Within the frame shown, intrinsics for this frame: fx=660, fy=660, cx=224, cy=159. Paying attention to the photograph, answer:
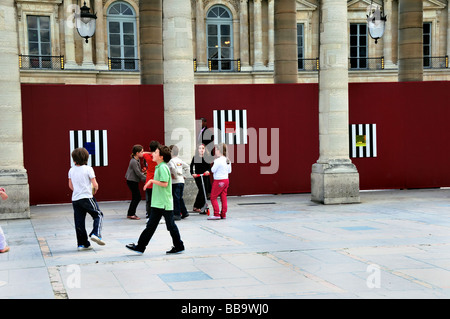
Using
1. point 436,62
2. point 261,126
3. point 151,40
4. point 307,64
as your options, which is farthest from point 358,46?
point 261,126

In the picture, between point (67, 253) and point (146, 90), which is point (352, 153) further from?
point (67, 253)

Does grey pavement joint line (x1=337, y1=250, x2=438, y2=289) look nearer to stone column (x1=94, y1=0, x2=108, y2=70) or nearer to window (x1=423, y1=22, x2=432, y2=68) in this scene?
stone column (x1=94, y1=0, x2=108, y2=70)

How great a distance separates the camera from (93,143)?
18.5m

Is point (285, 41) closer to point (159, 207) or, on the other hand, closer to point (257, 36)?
point (159, 207)

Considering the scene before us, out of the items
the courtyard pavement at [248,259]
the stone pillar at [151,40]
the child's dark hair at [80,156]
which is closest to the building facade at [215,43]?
the stone pillar at [151,40]

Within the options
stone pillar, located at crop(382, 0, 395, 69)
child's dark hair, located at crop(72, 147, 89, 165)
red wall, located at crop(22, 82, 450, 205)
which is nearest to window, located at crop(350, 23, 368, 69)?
stone pillar, located at crop(382, 0, 395, 69)

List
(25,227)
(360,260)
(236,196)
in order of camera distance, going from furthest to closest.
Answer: (236,196) < (25,227) < (360,260)

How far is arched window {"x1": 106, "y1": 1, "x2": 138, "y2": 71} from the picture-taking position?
37156mm

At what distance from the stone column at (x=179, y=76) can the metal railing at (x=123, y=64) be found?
813 inches

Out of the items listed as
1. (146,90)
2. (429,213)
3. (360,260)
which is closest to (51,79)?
(146,90)

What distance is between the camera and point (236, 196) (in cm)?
1978

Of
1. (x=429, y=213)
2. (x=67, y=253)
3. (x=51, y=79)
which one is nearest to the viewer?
(x=67, y=253)

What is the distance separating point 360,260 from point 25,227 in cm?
754

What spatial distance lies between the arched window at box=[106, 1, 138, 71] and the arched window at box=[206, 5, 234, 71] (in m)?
4.45
